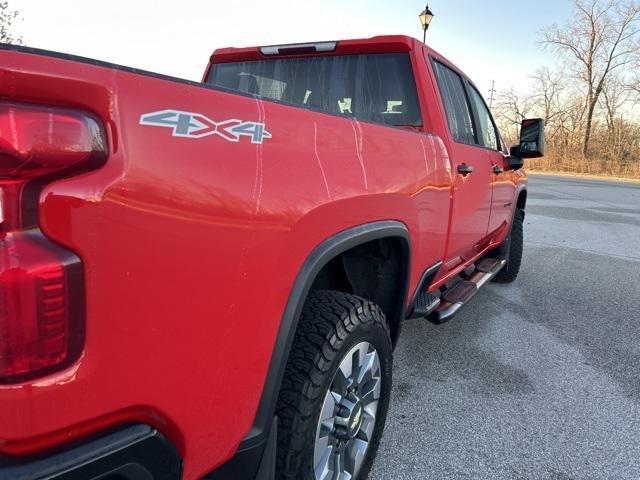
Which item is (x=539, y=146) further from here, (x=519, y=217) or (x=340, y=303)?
(x=340, y=303)

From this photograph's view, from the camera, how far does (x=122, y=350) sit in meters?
0.94

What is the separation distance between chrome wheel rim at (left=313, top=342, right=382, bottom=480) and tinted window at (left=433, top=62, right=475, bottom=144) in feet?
5.09

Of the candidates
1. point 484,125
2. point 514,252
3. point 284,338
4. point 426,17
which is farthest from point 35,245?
point 426,17

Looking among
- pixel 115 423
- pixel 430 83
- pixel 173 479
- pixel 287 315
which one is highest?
pixel 430 83

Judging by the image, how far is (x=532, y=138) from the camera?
378cm

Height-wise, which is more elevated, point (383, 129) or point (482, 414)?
point (383, 129)

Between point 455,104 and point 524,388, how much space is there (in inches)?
72.2

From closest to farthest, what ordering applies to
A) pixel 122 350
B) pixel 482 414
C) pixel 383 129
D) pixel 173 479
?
pixel 122 350 → pixel 173 479 → pixel 383 129 → pixel 482 414

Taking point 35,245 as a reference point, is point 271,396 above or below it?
below

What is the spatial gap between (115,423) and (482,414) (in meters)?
2.11

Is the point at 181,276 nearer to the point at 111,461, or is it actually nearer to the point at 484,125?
the point at 111,461

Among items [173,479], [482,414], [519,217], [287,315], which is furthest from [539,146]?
[173,479]

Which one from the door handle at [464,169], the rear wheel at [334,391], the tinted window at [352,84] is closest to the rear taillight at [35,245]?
the rear wheel at [334,391]

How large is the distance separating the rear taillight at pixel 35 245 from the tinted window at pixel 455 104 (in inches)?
89.3
